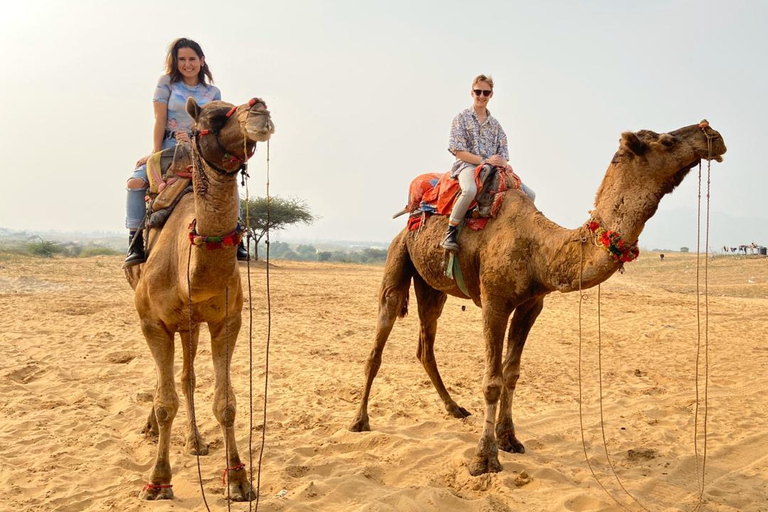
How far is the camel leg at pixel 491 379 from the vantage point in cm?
502

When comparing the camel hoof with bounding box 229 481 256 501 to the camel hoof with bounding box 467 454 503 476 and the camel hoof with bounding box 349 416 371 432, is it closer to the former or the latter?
the camel hoof with bounding box 349 416 371 432

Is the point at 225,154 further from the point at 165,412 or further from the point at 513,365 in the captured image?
the point at 513,365

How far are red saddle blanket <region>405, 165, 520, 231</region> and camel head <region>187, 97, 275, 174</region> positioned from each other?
8.83 feet

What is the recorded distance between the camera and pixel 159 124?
525 cm

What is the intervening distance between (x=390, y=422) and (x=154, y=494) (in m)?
2.70

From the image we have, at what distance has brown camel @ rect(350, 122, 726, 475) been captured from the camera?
404cm

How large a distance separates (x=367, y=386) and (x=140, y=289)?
2.81 m

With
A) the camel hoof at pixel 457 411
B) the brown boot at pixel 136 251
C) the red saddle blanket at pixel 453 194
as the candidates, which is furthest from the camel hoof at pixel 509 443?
the brown boot at pixel 136 251

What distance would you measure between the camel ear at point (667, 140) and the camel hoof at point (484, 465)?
116 inches

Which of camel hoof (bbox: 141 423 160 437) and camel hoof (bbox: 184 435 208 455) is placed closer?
camel hoof (bbox: 184 435 208 455)

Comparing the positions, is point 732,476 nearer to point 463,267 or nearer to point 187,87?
point 463,267

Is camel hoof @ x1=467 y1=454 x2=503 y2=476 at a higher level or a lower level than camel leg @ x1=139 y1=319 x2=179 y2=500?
lower

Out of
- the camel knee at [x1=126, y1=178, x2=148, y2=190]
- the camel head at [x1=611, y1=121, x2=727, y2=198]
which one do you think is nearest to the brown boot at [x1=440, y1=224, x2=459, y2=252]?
the camel head at [x1=611, y1=121, x2=727, y2=198]

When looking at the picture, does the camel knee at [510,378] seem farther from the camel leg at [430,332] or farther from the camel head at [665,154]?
the camel head at [665,154]
